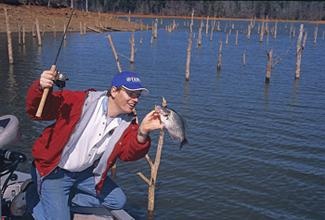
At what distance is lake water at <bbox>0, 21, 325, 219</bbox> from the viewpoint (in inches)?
418

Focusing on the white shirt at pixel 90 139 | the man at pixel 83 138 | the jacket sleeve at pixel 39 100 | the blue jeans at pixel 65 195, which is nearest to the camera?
the jacket sleeve at pixel 39 100

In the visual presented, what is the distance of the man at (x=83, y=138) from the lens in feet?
16.6

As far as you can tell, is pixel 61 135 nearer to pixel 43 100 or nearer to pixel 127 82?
pixel 43 100

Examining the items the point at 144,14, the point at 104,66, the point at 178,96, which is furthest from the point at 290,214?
the point at 144,14

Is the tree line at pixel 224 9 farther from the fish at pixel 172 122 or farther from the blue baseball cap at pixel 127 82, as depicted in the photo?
the blue baseball cap at pixel 127 82

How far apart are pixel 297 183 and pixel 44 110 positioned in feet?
28.8

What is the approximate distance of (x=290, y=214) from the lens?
10.2 metres

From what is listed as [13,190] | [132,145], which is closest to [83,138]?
[132,145]

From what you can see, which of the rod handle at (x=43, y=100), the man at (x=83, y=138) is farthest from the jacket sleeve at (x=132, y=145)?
the rod handle at (x=43, y=100)

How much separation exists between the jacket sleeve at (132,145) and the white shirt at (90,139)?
0.17 metres

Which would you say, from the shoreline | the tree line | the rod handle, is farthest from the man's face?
the tree line

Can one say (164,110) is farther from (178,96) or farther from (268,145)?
(178,96)

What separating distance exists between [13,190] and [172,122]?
8.57 feet

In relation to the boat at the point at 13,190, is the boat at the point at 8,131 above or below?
above
